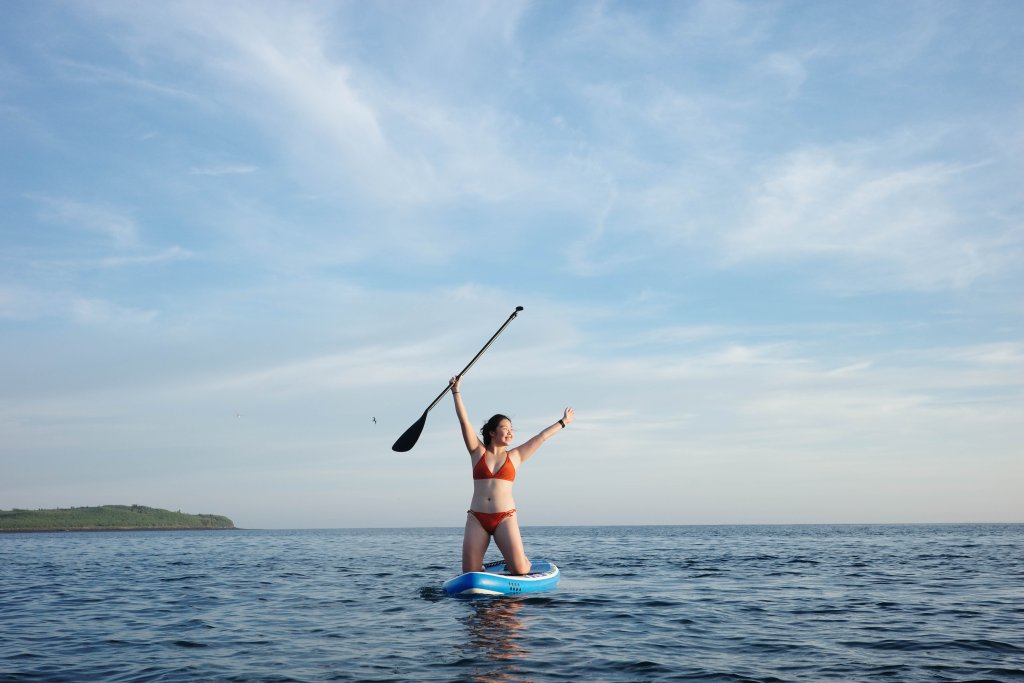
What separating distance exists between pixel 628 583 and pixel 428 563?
10768 mm

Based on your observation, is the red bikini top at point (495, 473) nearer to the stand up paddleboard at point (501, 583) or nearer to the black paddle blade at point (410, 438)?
the stand up paddleboard at point (501, 583)

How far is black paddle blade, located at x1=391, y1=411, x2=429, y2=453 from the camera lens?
50.5 ft

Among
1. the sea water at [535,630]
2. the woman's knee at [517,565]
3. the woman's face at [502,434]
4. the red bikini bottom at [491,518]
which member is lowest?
the sea water at [535,630]

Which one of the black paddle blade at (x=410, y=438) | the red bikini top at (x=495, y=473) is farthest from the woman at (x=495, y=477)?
the black paddle blade at (x=410, y=438)

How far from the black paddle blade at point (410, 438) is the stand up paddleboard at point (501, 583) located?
2783 millimetres

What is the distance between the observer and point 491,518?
13.4 m

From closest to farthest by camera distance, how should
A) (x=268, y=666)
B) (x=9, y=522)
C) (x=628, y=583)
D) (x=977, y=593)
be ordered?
(x=268, y=666)
(x=977, y=593)
(x=628, y=583)
(x=9, y=522)

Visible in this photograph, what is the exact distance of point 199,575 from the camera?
23078 millimetres

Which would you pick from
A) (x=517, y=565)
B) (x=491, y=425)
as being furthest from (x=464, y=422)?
(x=517, y=565)

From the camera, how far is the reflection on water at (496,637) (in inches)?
311

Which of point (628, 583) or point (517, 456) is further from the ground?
point (517, 456)

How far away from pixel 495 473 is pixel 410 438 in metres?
2.78

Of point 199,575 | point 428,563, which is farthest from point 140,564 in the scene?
point 428,563

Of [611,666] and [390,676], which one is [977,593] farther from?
[390,676]
